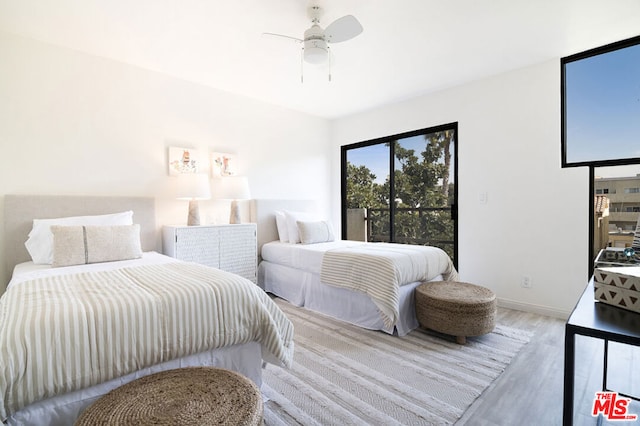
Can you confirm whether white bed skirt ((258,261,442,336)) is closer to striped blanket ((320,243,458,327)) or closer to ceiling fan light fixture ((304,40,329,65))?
striped blanket ((320,243,458,327))

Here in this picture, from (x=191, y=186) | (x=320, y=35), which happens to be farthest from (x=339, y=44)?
(x=191, y=186)

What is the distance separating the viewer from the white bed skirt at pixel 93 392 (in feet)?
3.74

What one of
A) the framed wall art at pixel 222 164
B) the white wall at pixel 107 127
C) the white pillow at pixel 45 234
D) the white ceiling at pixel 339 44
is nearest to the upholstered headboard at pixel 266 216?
the white wall at pixel 107 127

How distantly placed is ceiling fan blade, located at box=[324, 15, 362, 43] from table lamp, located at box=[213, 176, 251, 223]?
75.9 inches

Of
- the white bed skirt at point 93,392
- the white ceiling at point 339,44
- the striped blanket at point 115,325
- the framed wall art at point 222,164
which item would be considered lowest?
the white bed skirt at point 93,392

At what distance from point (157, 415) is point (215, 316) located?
577mm

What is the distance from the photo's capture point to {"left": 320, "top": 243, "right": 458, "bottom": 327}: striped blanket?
2539 millimetres

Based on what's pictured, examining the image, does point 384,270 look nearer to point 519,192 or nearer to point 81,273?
point 519,192

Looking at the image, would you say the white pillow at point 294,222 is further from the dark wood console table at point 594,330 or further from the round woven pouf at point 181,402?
the dark wood console table at point 594,330

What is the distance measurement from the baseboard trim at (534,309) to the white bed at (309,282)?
758 mm

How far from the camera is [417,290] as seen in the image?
8.86ft

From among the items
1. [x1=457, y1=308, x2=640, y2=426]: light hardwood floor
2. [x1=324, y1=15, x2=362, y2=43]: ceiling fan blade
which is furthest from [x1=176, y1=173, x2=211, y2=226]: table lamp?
[x1=457, y1=308, x2=640, y2=426]: light hardwood floor

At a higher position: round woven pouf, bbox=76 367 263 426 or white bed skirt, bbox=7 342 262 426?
round woven pouf, bbox=76 367 263 426

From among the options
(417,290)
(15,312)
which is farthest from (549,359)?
(15,312)
